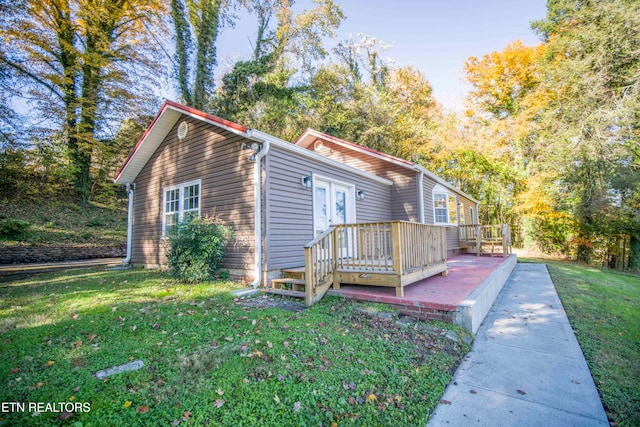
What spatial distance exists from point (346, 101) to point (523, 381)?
59.9 ft

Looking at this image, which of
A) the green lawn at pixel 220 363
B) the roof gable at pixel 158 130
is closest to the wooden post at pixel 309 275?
the green lawn at pixel 220 363

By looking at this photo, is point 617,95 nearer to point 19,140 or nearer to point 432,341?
point 432,341

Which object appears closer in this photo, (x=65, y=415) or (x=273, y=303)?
(x=65, y=415)

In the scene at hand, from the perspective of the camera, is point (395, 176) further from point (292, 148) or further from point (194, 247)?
point (194, 247)

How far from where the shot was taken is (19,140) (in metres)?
11.6

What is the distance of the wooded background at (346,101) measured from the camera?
11.6 metres

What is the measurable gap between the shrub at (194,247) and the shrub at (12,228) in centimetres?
740

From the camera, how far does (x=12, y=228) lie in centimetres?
935

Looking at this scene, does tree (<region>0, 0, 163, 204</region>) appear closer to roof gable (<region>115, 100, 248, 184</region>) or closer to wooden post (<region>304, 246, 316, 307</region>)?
roof gable (<region>115, 100, 248, 184</region>)

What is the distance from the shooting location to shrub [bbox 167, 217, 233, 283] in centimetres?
593

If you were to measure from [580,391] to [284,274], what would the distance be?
15.3ft

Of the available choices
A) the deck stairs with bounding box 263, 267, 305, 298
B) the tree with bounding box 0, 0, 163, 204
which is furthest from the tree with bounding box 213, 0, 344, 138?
the deck stairs with bounding box 263, 267, 305, 298

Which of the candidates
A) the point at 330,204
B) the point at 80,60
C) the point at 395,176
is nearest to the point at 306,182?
the point at 330,204

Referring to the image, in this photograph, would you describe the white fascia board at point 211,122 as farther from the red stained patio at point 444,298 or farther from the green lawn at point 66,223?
the green lawn at point 66,223
